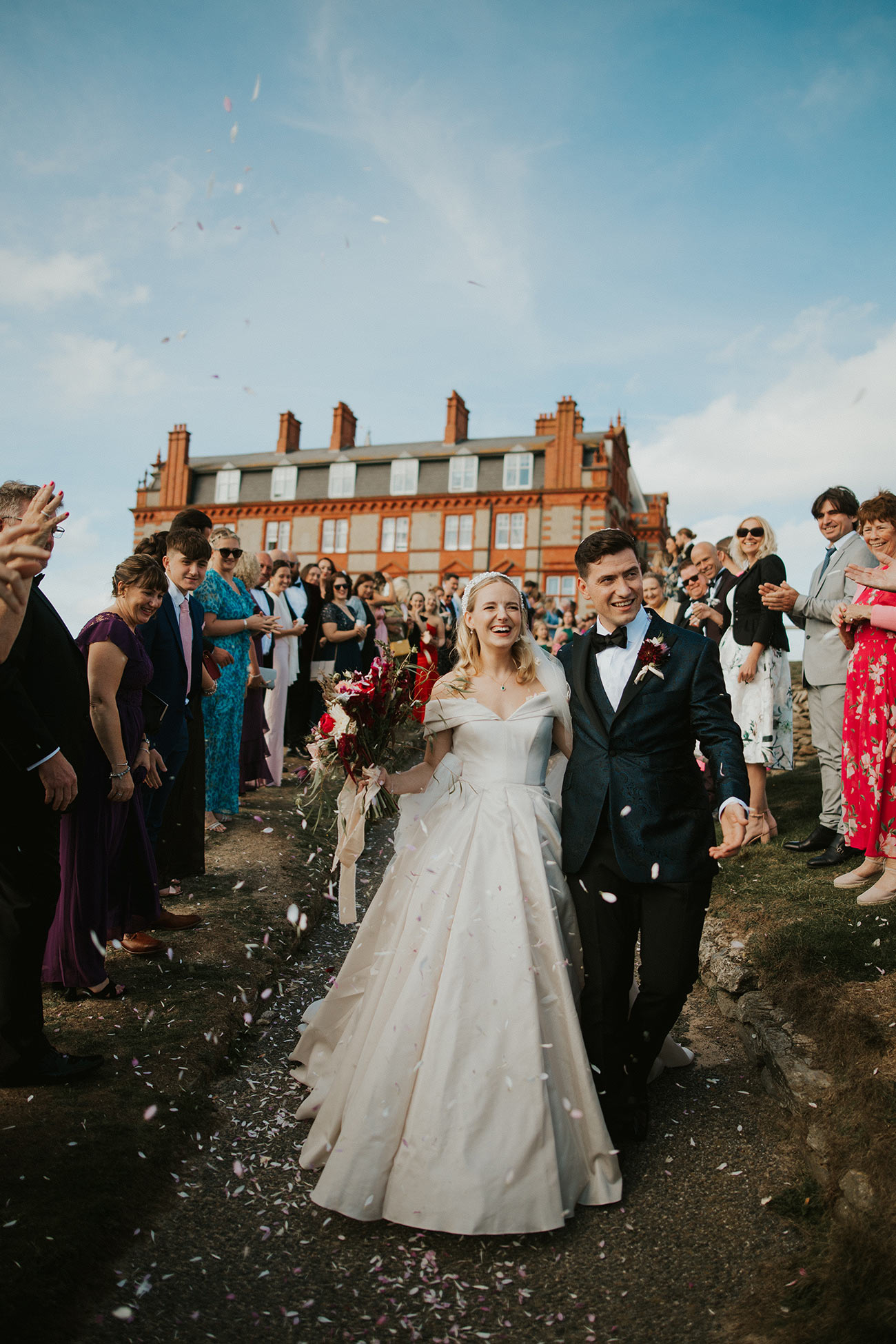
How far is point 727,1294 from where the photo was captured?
2939mm

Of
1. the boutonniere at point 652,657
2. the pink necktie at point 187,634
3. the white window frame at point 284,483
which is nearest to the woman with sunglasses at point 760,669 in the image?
the boutonniere at point 652,657

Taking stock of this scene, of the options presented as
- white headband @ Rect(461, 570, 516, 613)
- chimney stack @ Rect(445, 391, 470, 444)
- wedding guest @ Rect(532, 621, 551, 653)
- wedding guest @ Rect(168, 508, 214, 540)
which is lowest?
white headband @ Rect(461, 570, 516, 613)

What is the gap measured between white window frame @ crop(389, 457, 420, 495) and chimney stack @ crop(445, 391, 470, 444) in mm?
2106

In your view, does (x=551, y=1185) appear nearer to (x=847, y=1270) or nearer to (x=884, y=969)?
(x=847, y=1270)

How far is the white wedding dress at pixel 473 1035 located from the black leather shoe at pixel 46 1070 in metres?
0.96

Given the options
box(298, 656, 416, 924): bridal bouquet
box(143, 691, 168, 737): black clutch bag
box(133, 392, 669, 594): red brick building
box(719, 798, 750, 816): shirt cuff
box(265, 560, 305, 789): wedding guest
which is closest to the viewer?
box(719, 798, 750, 816): shirt cuff

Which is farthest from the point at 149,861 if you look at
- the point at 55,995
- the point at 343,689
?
the point at 343,689

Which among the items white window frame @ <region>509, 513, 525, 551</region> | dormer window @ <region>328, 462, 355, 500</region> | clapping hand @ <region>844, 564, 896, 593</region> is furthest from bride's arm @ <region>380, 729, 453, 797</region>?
dormer window @ <region>328, 462, 355, 500</region>

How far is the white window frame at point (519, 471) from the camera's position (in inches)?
1660

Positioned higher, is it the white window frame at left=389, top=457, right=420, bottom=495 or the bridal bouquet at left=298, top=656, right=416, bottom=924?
the white window frame at left=389, top=457, right=420, bottom=495

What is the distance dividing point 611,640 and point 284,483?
4491 cm

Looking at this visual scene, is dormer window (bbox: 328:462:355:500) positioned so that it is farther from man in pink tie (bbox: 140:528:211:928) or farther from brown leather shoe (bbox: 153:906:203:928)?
brown leather shoe (bbox: 153:906:203:928)

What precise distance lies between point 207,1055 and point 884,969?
126 inches

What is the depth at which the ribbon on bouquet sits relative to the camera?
3.94 m
